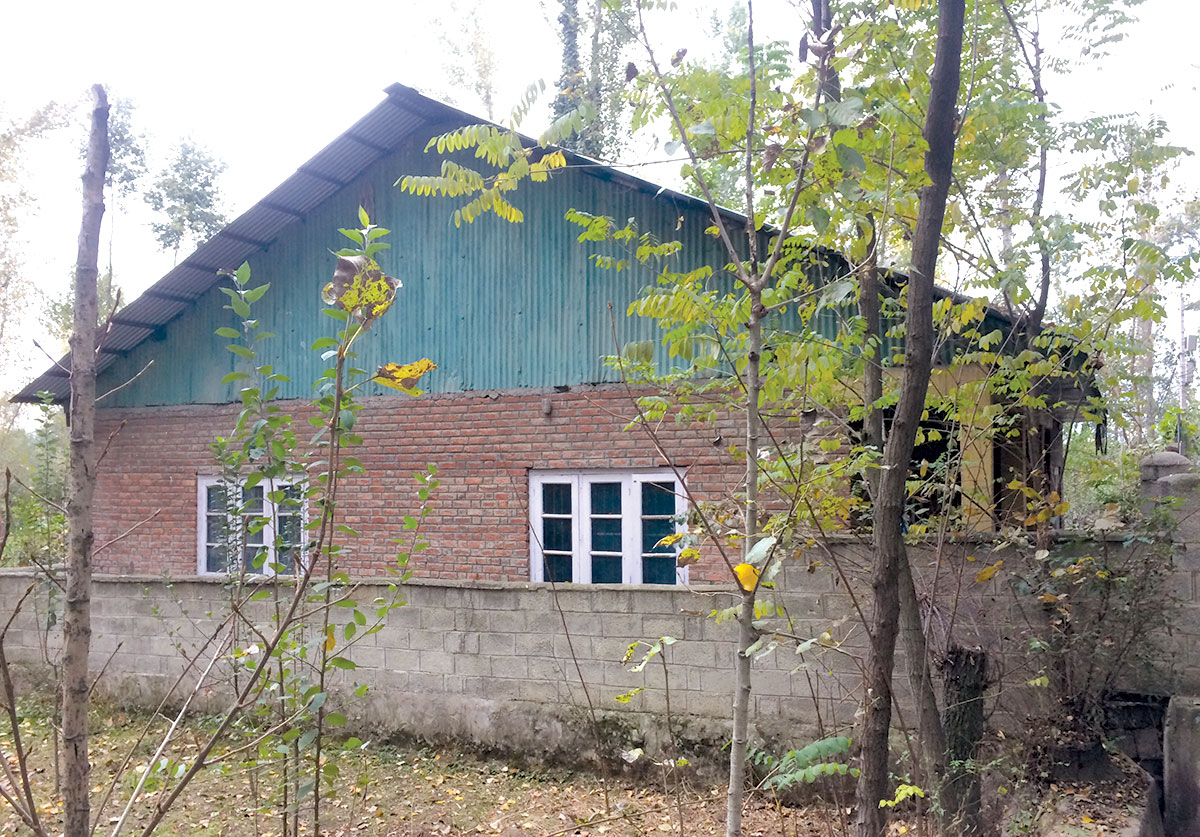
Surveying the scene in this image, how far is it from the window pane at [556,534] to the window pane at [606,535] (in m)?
0.28

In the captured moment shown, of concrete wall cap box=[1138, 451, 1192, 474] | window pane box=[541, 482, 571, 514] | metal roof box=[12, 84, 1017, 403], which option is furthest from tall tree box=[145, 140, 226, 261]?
concrete wall cap box=[1138, 451, 1192, 474]

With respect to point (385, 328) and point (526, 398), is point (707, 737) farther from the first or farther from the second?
point (385, 328)

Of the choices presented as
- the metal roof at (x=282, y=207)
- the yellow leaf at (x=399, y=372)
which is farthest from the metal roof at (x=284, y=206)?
the yellow leaf at (x=399, y=372)

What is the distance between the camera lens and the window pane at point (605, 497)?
831cm

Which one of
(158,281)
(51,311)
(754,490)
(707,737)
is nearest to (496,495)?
(707,737)

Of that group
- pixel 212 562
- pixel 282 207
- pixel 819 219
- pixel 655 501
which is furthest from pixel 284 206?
pixel 819 219

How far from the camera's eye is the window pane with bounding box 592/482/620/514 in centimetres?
831

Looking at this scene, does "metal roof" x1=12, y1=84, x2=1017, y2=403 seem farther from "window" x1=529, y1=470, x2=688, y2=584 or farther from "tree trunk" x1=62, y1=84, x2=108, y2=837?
"tree trunk" x1=62, y1=84, x2=108, y2=837

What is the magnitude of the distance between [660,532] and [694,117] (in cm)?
508

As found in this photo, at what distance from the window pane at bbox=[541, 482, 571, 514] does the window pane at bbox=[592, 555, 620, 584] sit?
0.57 m

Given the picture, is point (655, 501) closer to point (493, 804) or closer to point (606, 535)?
point (606, 535)

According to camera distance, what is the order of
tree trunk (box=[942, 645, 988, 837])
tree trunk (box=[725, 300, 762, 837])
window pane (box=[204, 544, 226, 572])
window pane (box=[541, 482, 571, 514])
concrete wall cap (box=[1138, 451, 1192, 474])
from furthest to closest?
window pane (box=[204, 544, 226, 572]), window pane (box=[541, 482, 571, 514]), concrete wall cap (box=[1138, 451, 1192, 474]), tree trunk (box=[942, 645, 988, 837]), tree trunk (box=[725, 300, 762, 837])

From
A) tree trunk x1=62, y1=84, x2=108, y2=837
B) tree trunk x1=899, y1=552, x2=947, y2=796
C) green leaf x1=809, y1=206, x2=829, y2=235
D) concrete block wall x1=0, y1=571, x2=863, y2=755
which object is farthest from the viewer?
concrete block wall x1=0, y1=571, x2=863, y2=755

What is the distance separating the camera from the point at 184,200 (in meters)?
24.3
